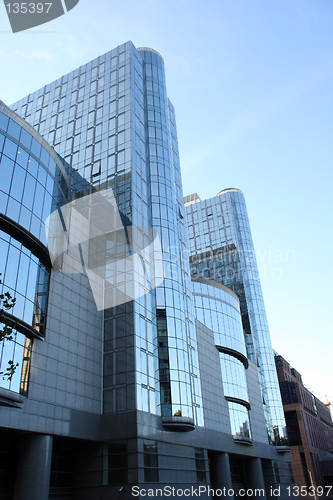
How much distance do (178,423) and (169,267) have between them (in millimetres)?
17230

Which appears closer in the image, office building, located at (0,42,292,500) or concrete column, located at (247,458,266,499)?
office building, located at (0,42,292,500)

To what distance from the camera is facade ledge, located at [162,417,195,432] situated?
39.4m

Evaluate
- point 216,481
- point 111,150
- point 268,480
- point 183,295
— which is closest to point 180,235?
point 183,295

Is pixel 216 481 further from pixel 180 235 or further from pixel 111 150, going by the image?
pixel 111 150

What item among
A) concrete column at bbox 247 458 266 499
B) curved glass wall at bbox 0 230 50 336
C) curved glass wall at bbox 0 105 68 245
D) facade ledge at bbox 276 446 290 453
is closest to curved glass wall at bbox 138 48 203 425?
curved glass wall at bbox 0 230 50 336

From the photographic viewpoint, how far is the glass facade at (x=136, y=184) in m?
39.8

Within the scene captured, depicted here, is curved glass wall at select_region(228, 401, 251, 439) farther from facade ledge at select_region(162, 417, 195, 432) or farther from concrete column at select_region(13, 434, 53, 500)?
concrete column at select_region(13, 434, 53, 500)

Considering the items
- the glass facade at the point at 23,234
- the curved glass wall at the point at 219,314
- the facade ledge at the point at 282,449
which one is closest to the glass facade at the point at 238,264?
the facade ledge at the point at 282,449

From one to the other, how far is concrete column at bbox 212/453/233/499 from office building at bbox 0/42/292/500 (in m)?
0.16

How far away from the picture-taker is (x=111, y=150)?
2058 inches

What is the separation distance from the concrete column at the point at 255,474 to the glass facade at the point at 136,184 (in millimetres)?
24083

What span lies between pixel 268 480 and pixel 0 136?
224ft

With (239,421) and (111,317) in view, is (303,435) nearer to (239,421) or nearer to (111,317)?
(239,421)

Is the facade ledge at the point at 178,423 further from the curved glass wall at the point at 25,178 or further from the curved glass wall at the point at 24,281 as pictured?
the curved glass wall at the point at 25,178
